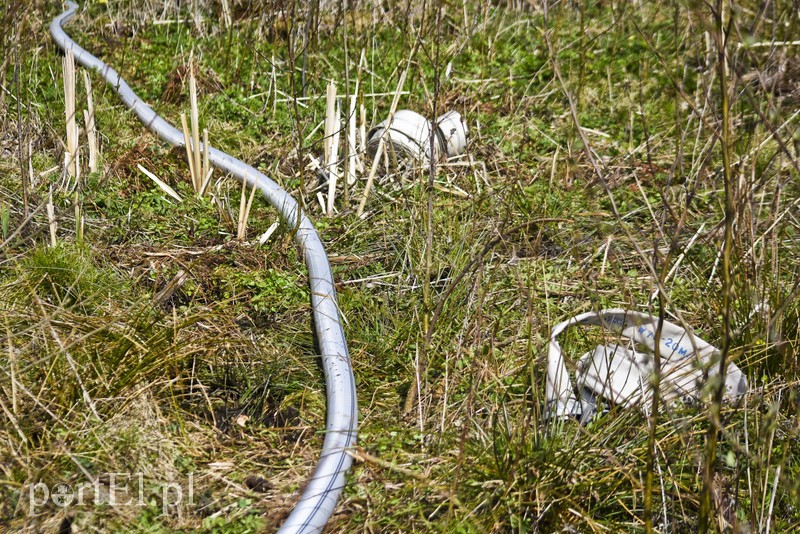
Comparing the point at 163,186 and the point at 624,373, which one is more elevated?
the point at 163,186

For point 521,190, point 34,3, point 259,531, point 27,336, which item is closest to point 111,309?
point 27,336

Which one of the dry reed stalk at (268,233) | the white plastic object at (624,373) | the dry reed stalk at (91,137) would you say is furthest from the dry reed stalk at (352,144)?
the white plastic object at (624,373)

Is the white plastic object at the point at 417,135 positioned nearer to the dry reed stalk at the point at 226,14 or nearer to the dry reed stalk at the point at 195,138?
the dry reed stalk at the point at 195,138

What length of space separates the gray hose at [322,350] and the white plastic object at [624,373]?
2.03 ft

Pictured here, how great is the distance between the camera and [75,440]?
7.22 ft

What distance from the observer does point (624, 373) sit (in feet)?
8.73

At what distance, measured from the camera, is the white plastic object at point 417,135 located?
374 cm

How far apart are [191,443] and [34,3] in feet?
12.5

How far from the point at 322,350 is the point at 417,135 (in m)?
1.51

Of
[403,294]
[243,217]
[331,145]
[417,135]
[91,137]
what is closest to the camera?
[403,294]

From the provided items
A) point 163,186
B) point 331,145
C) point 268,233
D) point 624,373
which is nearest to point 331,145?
point 331,145

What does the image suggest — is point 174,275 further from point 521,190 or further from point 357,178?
point 521,190

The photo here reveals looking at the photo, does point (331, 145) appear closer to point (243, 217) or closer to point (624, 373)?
point (243, 217)

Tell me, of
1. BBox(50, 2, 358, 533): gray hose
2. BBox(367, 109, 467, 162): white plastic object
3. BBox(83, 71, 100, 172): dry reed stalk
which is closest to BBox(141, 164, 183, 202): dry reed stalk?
BBox(83, 71, 100, 172): dry reed stalk
